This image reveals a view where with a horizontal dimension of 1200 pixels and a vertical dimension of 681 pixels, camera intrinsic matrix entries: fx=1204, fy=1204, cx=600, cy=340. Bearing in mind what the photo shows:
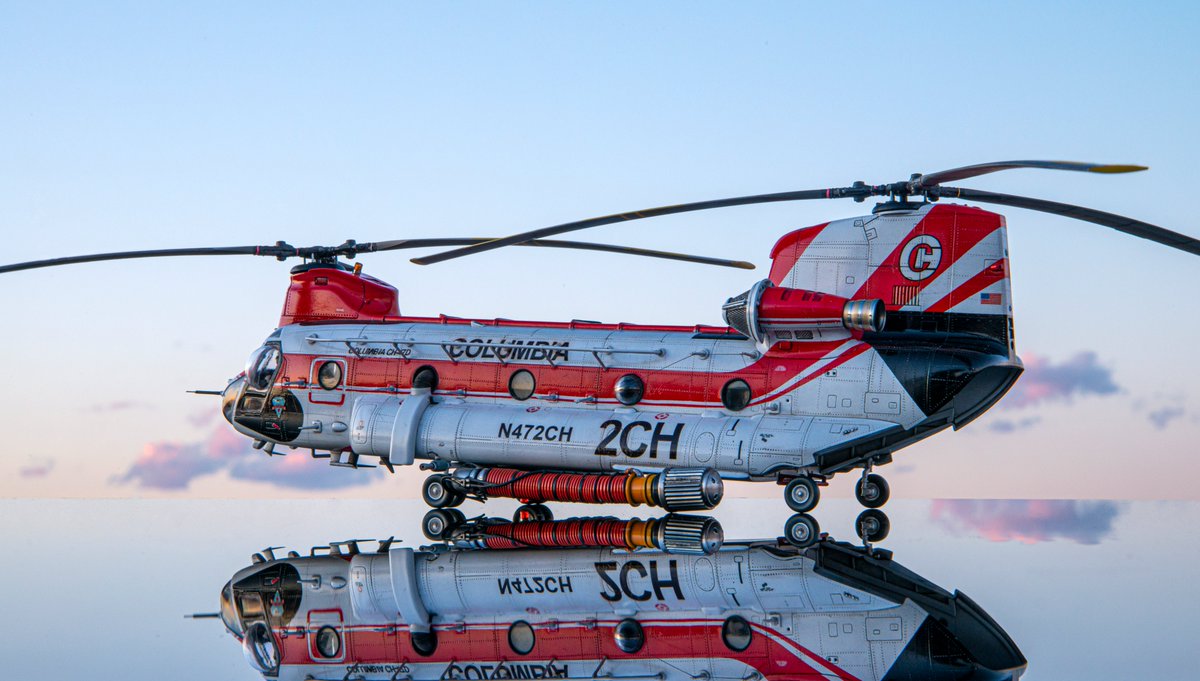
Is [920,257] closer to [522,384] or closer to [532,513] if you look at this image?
[522,384]

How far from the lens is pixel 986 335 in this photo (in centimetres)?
2028

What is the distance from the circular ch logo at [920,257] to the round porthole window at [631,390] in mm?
5013

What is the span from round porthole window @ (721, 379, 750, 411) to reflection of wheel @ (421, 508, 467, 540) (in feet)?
17.8

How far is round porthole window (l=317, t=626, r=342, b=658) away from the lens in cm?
1318

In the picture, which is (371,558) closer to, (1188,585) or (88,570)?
(88,570)

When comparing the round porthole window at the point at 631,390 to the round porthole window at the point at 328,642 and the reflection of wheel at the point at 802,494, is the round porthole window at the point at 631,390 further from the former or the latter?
the round porthole window at the point at 328,642

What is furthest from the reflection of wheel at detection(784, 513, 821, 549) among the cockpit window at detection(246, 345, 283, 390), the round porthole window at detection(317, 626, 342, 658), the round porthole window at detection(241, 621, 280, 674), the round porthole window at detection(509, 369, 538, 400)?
the cockpit window at detection(246, 345, 283, 390)

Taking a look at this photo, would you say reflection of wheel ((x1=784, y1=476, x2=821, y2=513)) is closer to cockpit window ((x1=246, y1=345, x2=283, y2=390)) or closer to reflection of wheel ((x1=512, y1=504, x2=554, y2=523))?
reflection of wheel ((x1=512, y1=504, x2=554, y2=523))

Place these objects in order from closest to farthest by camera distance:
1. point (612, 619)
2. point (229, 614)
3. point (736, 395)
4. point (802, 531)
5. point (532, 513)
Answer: point (612, 619)
point (229, 614)
point (802, 531)
point (736, 395)
point (532, 513)

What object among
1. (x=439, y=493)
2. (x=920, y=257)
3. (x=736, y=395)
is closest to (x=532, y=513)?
(x=439, y=493)

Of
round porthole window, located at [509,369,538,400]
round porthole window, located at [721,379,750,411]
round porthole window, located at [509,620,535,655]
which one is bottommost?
round porthole window, located at [509,620,535,655]

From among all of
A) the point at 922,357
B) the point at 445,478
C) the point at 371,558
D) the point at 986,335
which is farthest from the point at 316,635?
the point at 986,335

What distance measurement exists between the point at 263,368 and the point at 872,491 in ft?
40.1

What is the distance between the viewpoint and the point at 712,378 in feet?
70.1
